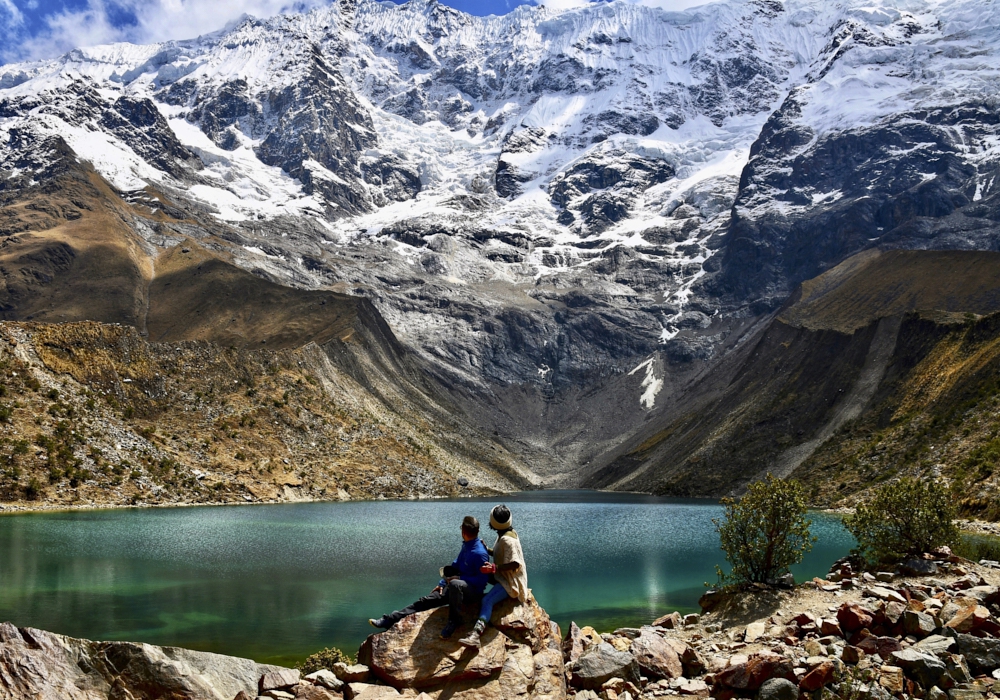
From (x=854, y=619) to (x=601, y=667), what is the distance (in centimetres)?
625

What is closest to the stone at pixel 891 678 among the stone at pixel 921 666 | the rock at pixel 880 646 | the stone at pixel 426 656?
the stone at pixel 921 666

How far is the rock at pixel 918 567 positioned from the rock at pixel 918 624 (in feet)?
27.3

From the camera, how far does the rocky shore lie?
45.2ft

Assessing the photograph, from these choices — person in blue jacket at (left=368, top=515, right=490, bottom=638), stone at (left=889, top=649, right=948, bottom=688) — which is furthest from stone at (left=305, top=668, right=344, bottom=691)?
stone at (left=889, top=649, right=948, bottom=688)

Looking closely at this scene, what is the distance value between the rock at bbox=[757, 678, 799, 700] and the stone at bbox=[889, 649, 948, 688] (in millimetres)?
2301

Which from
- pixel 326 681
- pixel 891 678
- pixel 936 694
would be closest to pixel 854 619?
pixel 891 678

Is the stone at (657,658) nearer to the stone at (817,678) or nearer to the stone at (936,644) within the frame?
the stone at (817,678)

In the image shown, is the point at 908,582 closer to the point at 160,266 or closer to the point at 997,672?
the point at 997,672

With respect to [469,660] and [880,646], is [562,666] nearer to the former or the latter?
[469,660]

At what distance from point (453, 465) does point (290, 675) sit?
4318 inches

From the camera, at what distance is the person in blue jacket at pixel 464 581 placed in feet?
49.1

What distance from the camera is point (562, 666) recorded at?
614 inches

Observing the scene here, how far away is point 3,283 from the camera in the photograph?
166m

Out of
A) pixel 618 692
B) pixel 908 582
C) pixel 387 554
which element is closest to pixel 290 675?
pixel 618 692
